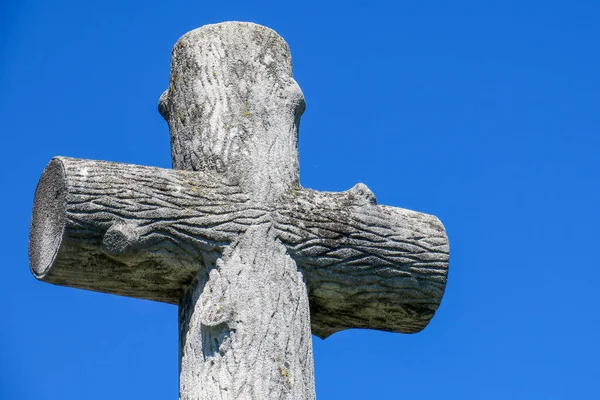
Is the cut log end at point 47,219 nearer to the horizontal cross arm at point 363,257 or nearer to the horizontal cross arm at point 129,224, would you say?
the horizontal cross arm at point 129,224

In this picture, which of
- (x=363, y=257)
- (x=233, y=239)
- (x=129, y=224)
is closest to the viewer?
(x=129, y=224)

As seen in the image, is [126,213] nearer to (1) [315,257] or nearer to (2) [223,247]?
(2) [223,247]

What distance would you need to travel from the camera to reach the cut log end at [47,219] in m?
5.44

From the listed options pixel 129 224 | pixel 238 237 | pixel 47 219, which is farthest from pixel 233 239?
pixel 47 219

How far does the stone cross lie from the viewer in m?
5.39

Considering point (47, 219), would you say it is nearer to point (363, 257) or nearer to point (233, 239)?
point (233, 239)

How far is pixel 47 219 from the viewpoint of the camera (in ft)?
18.4

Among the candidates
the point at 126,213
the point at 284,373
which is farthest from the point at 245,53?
the point at 284,373

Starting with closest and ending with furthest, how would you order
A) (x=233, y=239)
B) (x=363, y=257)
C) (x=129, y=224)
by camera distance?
1. (x=129, y=224)
2. (x=233, y=239)
3. (x=363, y=257)

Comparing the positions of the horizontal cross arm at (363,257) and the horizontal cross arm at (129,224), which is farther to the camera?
the horizontal cross arm at (363,257)

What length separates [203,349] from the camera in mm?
5395

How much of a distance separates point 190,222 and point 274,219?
38 centimetres

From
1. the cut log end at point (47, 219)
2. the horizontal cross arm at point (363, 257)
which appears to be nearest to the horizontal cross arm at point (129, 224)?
the cut log end at point (47, 219)

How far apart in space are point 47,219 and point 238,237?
2.64 ft
